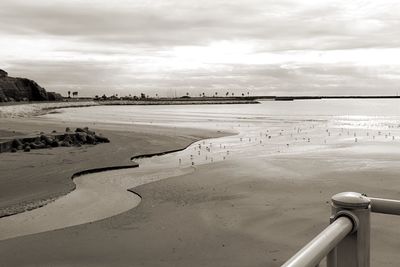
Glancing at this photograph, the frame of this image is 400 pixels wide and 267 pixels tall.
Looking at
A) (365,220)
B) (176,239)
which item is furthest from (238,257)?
(365,220)

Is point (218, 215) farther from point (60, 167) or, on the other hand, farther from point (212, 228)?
point (60, 167)

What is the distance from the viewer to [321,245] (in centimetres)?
172

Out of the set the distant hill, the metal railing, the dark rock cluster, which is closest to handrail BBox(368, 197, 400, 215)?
the metal railing

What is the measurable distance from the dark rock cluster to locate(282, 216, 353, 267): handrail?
1567 cm

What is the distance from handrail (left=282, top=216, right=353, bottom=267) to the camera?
5.16ft

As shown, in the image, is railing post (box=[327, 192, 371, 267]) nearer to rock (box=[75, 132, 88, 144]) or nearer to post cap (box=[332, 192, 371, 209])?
post cap (box=[332, 192, 371, 209])

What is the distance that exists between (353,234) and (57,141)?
1706 cm

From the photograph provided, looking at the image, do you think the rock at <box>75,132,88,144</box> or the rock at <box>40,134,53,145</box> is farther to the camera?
the rock at <box>75,132,88,144</box>

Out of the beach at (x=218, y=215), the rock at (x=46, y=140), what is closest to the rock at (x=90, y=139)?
the rock at (x=46, y=140)

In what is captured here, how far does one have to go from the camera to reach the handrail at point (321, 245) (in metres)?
1.57

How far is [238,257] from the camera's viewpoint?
586cm

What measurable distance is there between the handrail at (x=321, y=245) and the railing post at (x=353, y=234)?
1.5 inches

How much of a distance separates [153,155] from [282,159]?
4.89 meters

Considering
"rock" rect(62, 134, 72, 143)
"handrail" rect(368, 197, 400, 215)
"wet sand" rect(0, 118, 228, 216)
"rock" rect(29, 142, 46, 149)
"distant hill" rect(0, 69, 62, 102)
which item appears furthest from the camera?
"distant hill" rect(0, 69, 62, 102)
